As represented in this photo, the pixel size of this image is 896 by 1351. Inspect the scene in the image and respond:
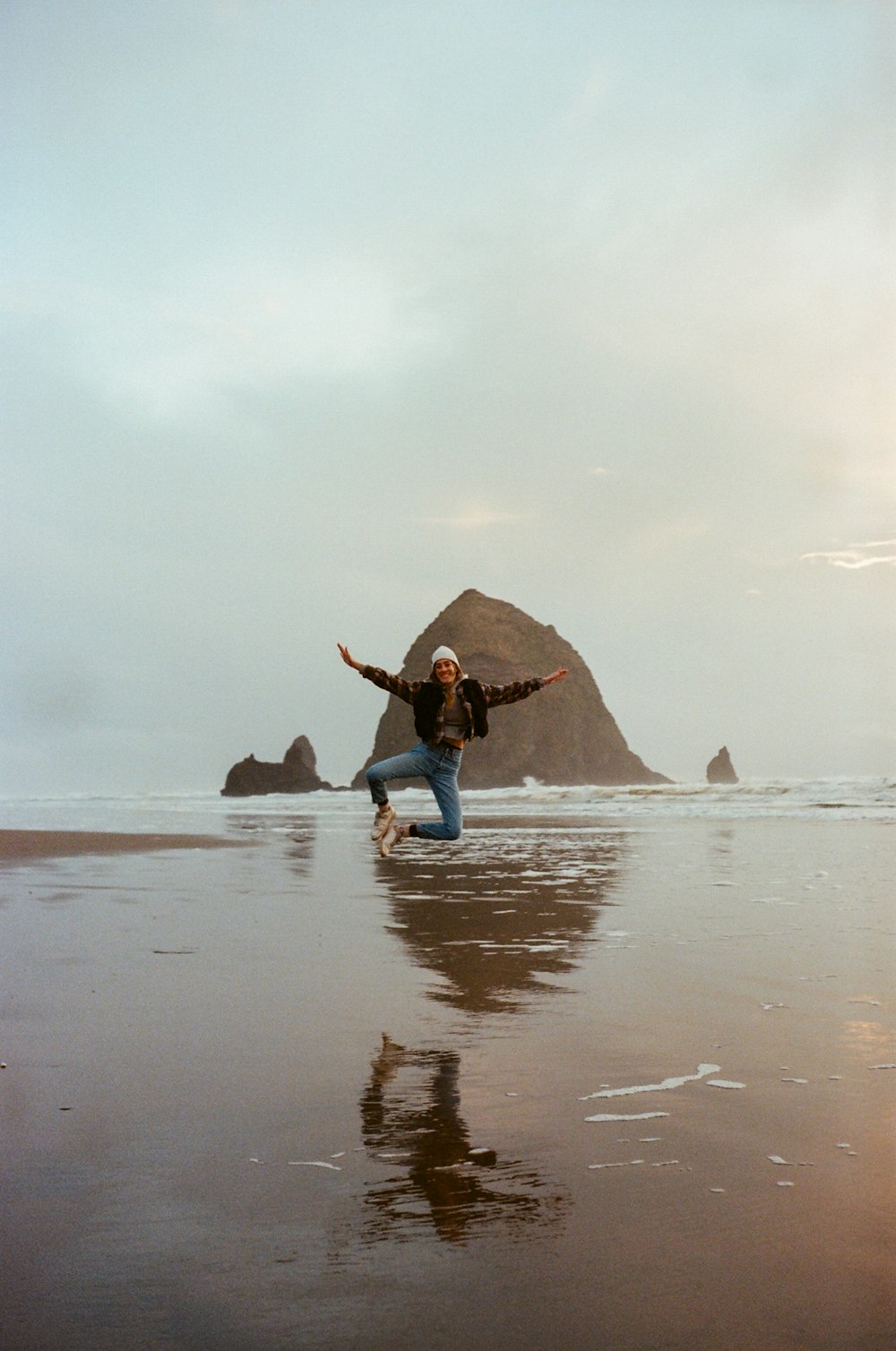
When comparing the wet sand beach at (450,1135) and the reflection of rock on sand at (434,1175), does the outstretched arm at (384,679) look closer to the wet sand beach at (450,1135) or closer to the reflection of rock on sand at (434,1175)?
the wet sand beach at (450,1135)

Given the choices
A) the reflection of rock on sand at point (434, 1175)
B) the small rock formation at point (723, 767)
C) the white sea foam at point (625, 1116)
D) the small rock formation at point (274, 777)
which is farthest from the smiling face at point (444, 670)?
the small rock formation at point (723, 767)

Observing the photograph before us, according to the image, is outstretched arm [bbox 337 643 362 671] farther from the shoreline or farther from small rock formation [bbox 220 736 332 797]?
small rock formation [bbox 220 736 332 797]

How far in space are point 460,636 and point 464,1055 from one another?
98.3 meters

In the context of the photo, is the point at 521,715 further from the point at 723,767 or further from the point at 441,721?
the point at 441,721

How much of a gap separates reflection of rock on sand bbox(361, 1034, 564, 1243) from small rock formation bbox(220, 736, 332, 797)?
76.9m

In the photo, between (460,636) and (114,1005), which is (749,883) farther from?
(460,636)

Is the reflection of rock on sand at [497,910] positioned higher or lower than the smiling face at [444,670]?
lower

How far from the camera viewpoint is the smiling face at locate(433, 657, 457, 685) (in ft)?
26.7

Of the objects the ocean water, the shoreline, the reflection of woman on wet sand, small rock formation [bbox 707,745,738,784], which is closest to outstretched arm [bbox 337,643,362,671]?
the reflection of woman on wet sand

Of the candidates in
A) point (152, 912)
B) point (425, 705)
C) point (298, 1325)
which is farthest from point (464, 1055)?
point (152, 912)

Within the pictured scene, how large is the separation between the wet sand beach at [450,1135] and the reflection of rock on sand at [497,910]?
65mm

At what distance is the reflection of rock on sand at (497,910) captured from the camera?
6855 millimetres

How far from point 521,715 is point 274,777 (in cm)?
2294

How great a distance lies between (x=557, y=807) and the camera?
3697cm
